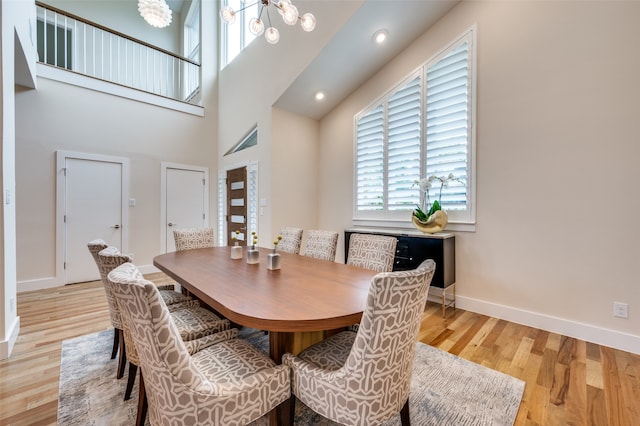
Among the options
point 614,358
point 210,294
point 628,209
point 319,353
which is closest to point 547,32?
point 628,209

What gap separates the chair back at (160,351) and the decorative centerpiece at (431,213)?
8.72ft

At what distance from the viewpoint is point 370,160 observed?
4.00m

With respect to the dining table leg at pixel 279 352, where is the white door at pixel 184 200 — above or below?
above

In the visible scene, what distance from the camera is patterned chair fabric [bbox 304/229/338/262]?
99.9 inches

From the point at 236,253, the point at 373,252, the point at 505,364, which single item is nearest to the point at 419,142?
the point at 373,252

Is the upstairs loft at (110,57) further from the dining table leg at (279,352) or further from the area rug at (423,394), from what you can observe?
the dining table leg at (279,352)

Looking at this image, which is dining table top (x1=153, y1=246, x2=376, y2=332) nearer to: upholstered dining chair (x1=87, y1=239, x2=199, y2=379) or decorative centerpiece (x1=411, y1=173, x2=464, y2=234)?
upholstered dining chair (x1=87, y1=239, x2=199, y2=379)

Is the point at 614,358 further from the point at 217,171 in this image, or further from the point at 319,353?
the point at 217,171

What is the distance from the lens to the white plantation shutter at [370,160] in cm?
387

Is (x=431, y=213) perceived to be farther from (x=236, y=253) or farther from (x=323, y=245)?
(x=236, y=253)

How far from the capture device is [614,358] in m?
2.04

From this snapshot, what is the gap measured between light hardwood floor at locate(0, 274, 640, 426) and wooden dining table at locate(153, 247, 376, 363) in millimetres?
1048

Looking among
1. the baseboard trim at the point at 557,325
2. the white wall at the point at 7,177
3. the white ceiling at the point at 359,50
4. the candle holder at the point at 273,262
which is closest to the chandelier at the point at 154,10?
the white wall at the point at 7,177

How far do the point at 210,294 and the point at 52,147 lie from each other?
4.32m
